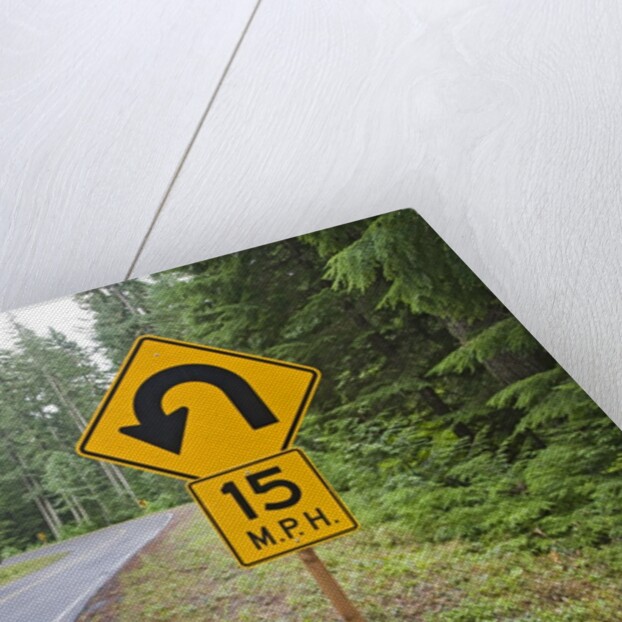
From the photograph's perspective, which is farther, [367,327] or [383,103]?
[383,103]

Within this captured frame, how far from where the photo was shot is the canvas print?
991mm

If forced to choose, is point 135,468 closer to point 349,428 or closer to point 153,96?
point 349,428

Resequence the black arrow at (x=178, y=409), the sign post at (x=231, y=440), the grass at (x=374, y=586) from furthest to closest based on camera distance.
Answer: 1. the black arrow at (x=178, y=409)
2. the sign post at (x=231, y=440)
3. the grass at (x=374, y=586)

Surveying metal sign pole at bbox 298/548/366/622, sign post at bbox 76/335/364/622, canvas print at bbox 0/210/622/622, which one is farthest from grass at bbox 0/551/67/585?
metal sign pole at bbox 298/548/366/622

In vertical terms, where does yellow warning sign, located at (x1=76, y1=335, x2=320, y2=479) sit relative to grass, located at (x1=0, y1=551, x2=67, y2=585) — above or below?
above

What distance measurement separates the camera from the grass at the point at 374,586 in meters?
0.96

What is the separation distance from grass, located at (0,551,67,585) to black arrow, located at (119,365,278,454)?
0.16m

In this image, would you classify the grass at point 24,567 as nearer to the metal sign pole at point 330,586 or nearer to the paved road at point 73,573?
the paved road at point 73,573

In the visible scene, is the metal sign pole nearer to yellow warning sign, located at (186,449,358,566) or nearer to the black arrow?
yellow warning sign, located at (186,449,358,566)

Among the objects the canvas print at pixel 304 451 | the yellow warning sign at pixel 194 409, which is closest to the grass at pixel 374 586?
the canvas print at pixel 304 451

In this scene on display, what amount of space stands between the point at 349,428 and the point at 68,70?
864 mm

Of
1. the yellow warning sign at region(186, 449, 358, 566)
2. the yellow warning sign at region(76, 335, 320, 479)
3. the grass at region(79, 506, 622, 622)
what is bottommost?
the grass at region(79, 506, 622, 622)

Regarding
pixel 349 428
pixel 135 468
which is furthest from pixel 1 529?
pixel 349 428

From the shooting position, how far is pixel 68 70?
1.74 m
